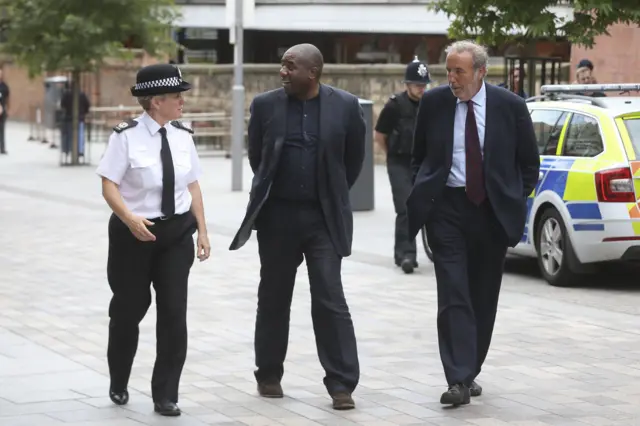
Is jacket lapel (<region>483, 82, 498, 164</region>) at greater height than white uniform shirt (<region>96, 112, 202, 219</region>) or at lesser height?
greater

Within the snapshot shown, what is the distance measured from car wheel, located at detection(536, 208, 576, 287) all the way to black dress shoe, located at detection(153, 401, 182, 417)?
5538 mm

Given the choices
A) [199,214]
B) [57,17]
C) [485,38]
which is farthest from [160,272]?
[57,17]

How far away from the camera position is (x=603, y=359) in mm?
9055

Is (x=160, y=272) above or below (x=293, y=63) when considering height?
below

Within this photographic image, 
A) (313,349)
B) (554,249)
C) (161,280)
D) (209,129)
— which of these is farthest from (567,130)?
(209,129)

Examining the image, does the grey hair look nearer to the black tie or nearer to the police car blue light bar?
the black tie

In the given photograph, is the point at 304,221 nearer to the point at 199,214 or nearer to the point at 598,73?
the point at 199,214

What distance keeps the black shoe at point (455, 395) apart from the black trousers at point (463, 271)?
0.03 meters

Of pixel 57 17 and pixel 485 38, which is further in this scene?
pixel 57 17

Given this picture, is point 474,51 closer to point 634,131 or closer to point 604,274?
point 634,131

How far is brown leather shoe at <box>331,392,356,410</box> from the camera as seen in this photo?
7.48 meters

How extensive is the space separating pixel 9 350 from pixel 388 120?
16.4ft

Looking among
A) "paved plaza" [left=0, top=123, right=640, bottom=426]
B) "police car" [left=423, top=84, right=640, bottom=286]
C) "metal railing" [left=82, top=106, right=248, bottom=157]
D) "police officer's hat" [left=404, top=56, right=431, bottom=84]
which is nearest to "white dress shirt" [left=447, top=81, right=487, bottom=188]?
"paved plaza" [left=0, top=123, right=640, bottom=426]

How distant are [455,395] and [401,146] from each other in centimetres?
604
